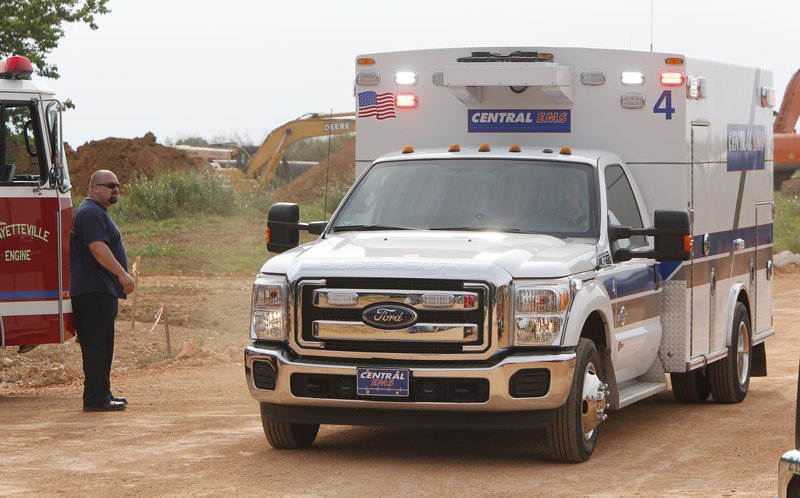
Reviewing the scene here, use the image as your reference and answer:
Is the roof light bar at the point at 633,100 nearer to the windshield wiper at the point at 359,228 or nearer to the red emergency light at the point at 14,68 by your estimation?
the windshield wiper at the point at 359,228

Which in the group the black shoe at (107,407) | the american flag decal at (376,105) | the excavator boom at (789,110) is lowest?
the black shoe at (107,407)

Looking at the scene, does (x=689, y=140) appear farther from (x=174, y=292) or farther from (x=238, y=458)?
(x=174, y=292)

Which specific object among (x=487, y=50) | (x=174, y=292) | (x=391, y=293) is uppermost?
(x=487, y=50)

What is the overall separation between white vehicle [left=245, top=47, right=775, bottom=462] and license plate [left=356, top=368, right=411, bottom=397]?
0.01 metres

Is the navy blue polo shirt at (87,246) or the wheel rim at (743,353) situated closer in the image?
the navy blue polo shirt at (87,246)

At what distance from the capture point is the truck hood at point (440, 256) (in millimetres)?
8617

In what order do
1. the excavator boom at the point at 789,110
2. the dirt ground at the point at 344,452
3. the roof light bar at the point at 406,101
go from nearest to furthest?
the dirt ground at the point at 344,452
the roof light bar at the point at 406,101
the excavator boom at the point at 789,110

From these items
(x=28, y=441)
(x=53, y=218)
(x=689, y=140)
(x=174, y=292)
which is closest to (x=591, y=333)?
(x=689, y=140)

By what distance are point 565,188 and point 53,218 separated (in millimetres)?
4935

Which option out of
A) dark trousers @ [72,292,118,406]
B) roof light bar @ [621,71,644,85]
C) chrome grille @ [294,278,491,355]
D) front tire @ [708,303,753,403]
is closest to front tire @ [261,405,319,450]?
chrome grille @ [294,278,491,355]

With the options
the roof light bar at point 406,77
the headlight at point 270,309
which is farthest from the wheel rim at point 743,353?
the headlight at point 270,309

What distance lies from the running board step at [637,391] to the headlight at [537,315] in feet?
4.75

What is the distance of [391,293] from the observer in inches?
340

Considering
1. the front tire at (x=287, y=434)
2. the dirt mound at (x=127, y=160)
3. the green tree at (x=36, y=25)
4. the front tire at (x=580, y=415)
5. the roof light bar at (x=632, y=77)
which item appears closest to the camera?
the front tire at (x=580, y=415)
